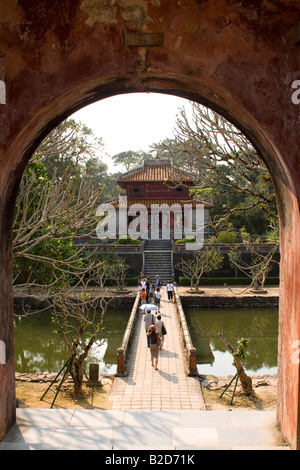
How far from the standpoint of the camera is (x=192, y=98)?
415 centimetres

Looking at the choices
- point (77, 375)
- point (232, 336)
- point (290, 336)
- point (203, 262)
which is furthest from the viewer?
point (203, 262)

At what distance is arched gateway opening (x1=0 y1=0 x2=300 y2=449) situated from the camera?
352 cm

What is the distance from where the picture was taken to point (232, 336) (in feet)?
54.4

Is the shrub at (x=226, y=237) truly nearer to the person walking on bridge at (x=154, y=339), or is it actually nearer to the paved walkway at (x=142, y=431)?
the person walking on bridge at (x=154, y=339)

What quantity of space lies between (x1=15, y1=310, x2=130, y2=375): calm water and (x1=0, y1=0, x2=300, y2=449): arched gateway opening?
1038 cm

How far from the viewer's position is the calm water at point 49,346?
1345 cm

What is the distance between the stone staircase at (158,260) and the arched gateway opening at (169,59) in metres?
20.4

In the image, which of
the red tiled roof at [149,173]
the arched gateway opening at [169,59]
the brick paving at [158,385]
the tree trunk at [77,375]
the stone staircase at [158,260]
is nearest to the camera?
the arched gateway opening at [169,59]

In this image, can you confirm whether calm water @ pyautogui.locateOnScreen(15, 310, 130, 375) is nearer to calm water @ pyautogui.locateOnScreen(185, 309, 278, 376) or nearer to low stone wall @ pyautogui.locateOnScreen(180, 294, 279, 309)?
calm water @ pyautogui.locateOnScreen(185, 309, 278, 376)

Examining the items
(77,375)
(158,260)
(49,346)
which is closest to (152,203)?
(158,260)

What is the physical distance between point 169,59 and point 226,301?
58.7 ft

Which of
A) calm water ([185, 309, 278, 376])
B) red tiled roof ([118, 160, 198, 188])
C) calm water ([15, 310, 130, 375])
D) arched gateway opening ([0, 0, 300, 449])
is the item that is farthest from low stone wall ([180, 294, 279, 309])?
arched gateway opening ([0, 0, 300, 449])

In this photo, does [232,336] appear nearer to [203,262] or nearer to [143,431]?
[203,262]

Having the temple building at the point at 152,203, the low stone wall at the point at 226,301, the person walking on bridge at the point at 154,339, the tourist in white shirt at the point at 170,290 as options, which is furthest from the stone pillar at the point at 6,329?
the temple building at the point at 152,203
